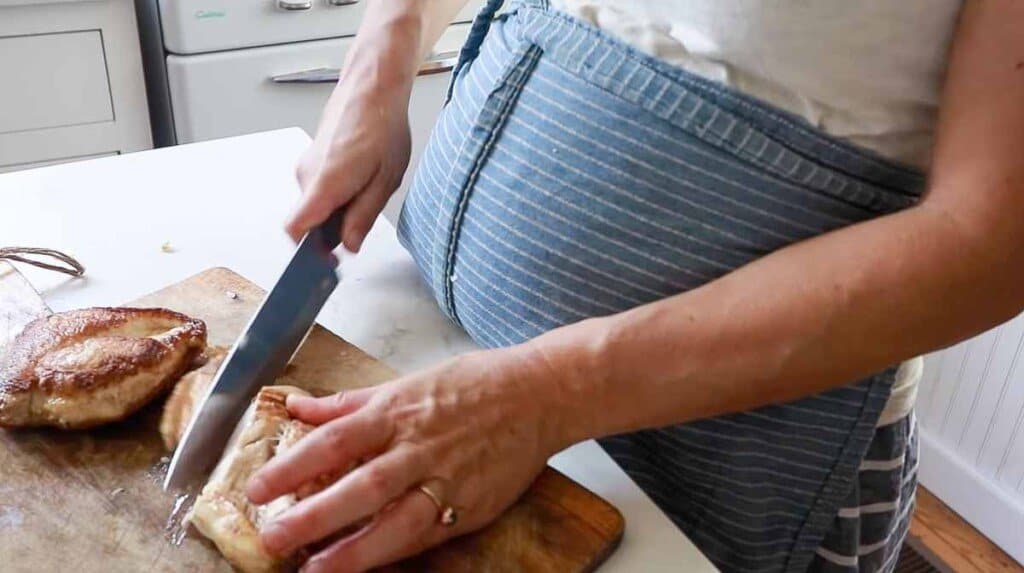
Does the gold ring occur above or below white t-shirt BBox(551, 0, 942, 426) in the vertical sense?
below

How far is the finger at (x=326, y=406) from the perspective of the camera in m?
0.54

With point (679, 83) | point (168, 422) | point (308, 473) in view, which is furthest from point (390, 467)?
point (679, 83)

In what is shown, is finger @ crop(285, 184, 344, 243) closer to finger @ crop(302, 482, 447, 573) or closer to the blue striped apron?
the blue striped apron

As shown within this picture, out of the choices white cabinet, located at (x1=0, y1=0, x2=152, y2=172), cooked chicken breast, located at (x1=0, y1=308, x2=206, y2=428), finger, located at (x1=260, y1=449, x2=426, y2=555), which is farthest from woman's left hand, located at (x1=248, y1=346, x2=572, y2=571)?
white cabinet, located at (x1=0, y1=0, x2=152, y2=172)

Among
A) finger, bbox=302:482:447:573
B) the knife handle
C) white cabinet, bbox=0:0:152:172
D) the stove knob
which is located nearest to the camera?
finger, bbox=302:482:447:573

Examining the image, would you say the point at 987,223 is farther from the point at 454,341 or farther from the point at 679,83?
the point at 454,341

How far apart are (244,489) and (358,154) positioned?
276mm

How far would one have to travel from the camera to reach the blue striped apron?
550 mm

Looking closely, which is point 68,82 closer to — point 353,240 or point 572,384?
point 353,240

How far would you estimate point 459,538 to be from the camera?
528mm

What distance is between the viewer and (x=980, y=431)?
1579mm

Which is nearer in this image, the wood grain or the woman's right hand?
the woman's right hand

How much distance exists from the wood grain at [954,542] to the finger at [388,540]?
1310mm

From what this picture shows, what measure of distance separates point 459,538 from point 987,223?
0.32 meters
